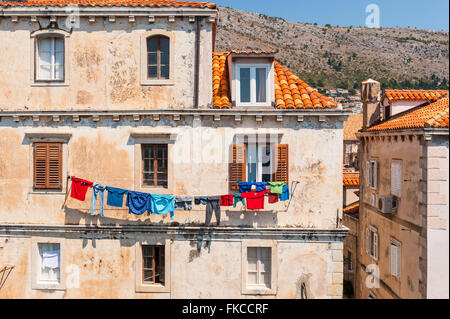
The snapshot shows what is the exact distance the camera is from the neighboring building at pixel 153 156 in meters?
14.8

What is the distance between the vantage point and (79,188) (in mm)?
14852

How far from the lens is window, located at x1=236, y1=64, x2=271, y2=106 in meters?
15.0

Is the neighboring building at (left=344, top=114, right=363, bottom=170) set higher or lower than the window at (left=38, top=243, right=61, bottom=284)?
higher

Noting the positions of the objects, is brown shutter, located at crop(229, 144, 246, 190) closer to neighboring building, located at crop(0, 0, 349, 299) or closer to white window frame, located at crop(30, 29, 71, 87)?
neighboring building, located at crop(0, 0, 349, 299)

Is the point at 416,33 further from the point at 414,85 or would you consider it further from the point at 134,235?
the point at 134,235

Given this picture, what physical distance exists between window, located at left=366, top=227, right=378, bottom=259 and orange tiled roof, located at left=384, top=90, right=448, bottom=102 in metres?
8.00

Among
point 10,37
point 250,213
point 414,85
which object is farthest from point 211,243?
point 414,85

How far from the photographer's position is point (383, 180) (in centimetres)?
2003

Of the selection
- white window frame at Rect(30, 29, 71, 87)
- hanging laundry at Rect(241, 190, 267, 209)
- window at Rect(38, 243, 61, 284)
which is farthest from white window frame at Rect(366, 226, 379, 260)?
white window frame at Rect(30, 29, 71, 87)

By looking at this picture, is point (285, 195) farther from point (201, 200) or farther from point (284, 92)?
point (284, 92)

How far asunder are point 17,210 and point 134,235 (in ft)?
17.3

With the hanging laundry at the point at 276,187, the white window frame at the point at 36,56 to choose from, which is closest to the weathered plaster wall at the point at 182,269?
the hanging laundry at the point at 276,187

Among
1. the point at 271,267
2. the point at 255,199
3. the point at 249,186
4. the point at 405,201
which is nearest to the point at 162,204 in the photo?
the point at 249,186

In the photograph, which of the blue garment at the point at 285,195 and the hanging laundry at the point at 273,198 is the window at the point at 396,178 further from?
the hanging laundry at the point at 273,198
